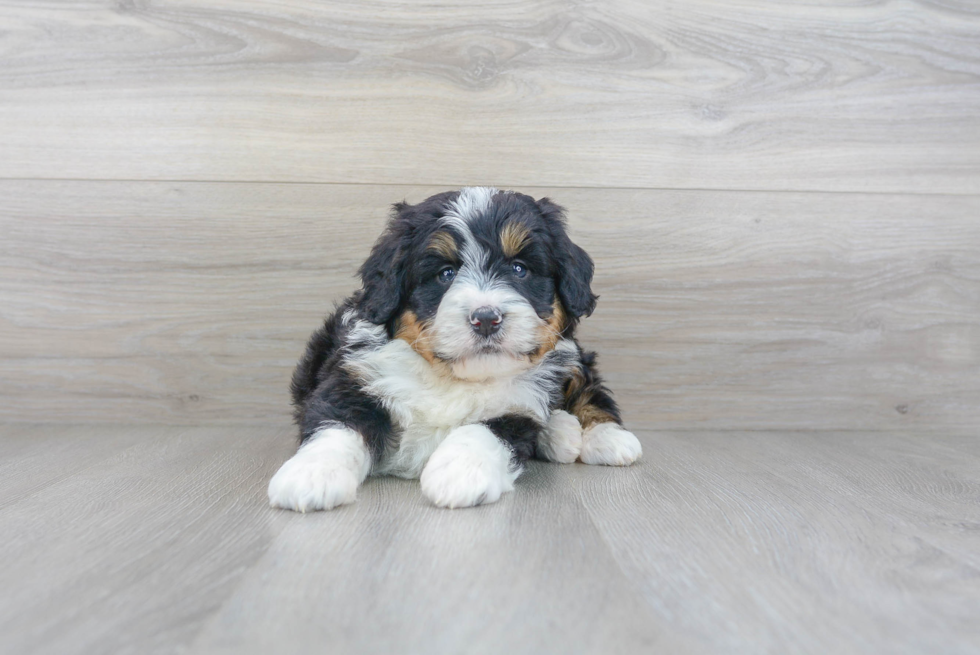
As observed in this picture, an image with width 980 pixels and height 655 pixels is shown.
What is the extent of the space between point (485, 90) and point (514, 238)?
1.06 m

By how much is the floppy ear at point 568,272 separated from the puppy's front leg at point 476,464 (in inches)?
15.1

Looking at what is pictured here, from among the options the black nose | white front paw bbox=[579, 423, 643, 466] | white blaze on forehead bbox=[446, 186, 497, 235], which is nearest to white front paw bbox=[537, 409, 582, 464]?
white front paw bbox=[579, 423, 643, 466]

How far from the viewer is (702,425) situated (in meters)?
3.03

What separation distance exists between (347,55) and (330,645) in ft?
7.63

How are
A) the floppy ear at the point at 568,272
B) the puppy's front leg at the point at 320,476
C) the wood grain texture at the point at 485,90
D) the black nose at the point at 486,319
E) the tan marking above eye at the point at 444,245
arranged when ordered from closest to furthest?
the puppy's front leg at the point at 320,476 → the black nose at the point at 486,319 → the tan marking above eye at the point at 444,245 → the floppy ear at the point at 568,272 → the wood grain texture at the point at 485,90

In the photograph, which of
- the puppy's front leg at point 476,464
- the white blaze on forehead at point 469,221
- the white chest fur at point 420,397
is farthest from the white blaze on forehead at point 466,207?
the puppy's front leg at point 476,464

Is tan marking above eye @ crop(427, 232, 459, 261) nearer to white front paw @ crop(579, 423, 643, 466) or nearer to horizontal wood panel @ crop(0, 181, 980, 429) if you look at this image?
white front paw @ crop(579, 423, 643, 466)

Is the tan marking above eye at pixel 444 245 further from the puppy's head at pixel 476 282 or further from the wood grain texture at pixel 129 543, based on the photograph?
the wood grain texture at pixel 129 543

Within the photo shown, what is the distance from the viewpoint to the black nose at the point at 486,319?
1.86m

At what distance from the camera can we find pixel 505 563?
140 centimetres

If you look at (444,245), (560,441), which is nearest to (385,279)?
(444,245)

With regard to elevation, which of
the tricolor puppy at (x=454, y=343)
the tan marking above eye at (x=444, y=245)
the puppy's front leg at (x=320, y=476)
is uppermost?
the tan marking above eye at (x=444, y=245)

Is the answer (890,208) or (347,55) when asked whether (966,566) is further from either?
(347,55)

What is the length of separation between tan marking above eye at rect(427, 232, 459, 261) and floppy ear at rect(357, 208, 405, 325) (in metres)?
0.11
